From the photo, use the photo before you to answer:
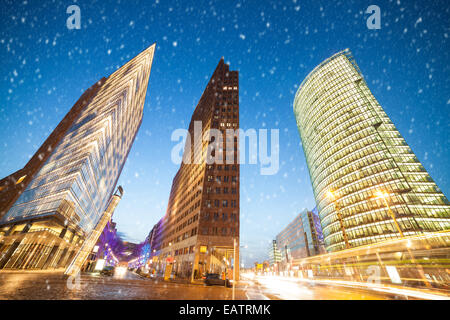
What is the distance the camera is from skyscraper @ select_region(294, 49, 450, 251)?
5394 cm

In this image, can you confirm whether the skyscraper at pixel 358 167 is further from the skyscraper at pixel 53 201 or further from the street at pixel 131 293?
the skyscraper at pixel 53 201

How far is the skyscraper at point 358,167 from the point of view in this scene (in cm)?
5394

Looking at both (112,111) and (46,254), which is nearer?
(46,254)

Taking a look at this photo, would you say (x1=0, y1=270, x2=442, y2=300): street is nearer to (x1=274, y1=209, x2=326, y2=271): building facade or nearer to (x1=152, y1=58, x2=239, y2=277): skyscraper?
(x1=152, y1=58, x2=239, y2=277): skyscraper

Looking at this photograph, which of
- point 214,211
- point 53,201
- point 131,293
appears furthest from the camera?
point 214,211

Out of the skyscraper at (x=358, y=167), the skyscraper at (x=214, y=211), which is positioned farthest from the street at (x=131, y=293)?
the skyscraper at (x=358, y=167)

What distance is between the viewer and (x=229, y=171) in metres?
48.2

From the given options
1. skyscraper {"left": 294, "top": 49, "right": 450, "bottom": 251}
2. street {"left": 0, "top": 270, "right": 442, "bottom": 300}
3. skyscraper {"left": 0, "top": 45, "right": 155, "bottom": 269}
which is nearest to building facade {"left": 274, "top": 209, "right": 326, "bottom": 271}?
skyscraper {"left": 294, "top": 49, "right": 450, "bottom": 251}

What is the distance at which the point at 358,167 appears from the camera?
211 ft

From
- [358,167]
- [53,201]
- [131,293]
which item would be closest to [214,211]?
[131,293]

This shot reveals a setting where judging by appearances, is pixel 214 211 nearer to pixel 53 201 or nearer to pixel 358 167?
pixel 53 201
